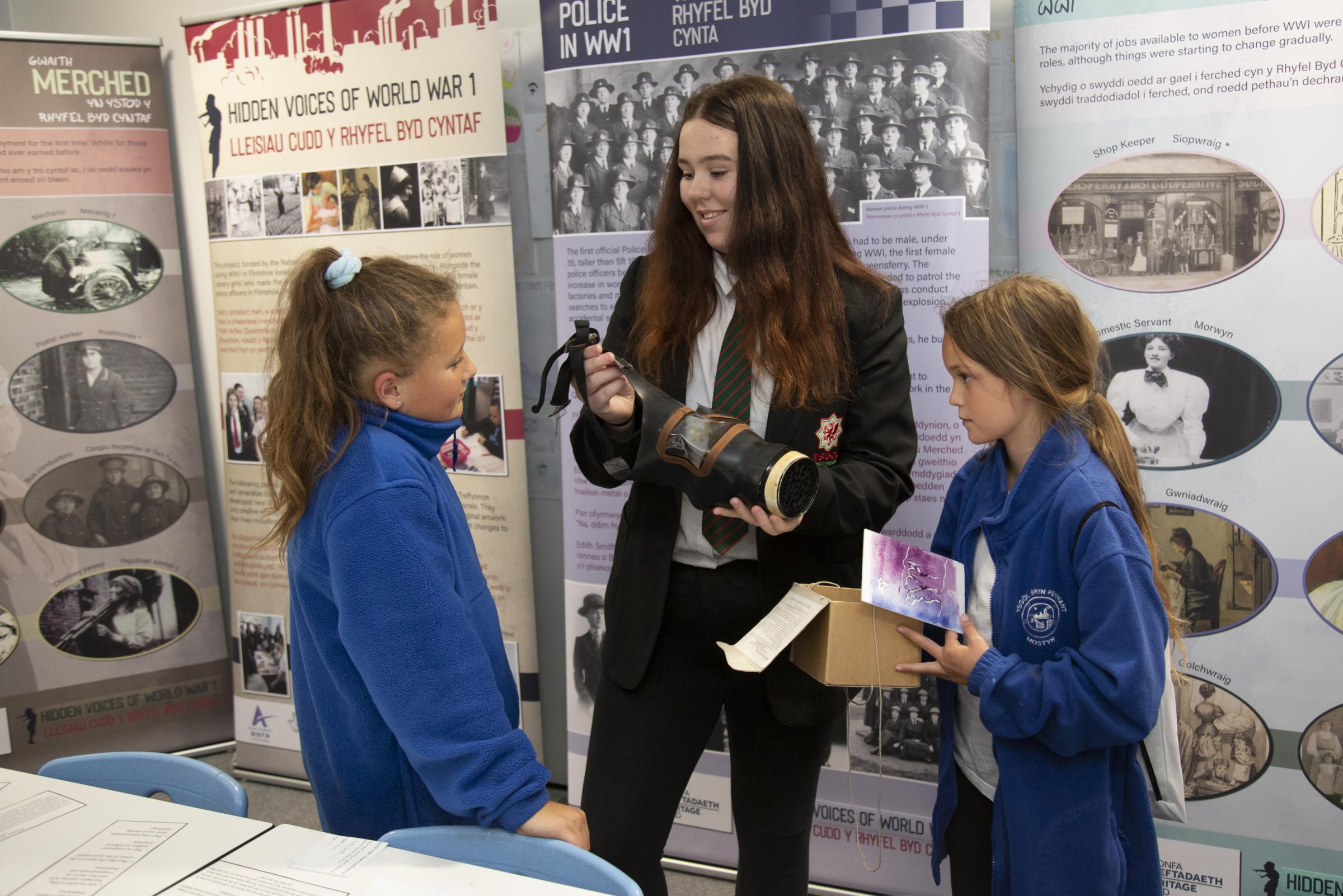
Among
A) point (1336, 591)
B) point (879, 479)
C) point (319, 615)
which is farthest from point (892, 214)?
point (319, 615)

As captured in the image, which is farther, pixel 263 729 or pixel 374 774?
pixel 263 729

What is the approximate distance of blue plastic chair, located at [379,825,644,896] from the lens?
119 centimetres

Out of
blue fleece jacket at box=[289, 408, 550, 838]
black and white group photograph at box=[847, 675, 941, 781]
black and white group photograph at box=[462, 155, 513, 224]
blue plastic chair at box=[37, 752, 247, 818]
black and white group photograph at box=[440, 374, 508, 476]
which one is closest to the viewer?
blue fleece jacket at box=[289, 408, 550, 838]

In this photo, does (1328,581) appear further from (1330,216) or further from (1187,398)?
(1330,216)

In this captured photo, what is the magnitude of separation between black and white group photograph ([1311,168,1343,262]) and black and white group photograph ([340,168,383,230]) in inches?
94.3

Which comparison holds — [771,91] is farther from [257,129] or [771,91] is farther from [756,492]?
[257,129]

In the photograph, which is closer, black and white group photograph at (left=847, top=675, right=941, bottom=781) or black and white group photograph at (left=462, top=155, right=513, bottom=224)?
black and white group photograph at (left=847, top=675, right=941, bottom=781)

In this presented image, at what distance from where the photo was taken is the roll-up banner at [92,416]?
3020 millimetres

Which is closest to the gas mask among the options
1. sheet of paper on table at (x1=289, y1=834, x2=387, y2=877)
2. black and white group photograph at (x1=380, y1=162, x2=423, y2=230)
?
sheet of paper on table at (x1=289, y1=834, x2=387, y2=877)

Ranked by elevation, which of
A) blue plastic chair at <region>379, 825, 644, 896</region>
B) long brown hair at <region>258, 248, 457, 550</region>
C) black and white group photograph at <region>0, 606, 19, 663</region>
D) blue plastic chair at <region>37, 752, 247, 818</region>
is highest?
long brown hair at <region>258, 248, 457, 550</region>

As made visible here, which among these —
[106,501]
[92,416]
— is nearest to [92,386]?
[92,416]

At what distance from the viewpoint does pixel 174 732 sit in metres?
3.32

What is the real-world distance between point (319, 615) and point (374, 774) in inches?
9.6

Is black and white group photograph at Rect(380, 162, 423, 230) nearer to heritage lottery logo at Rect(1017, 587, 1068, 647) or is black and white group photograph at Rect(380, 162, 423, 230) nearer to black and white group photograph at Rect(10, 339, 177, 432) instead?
black and white group photograph at Rect(10, 339, 177, 432)
